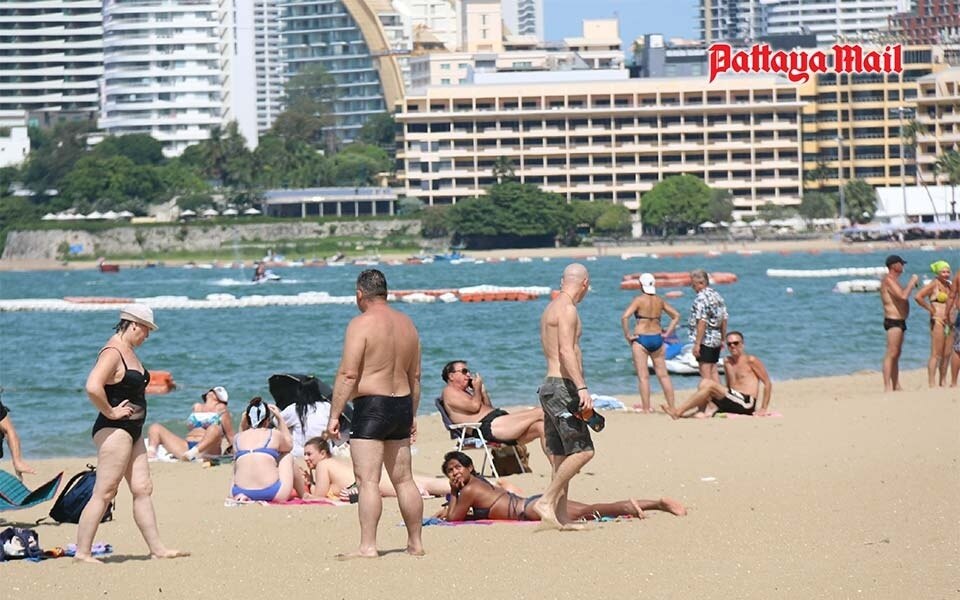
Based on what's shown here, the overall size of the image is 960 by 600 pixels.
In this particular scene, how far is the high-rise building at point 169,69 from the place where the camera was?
166000 millimetres

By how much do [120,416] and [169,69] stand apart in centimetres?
16239

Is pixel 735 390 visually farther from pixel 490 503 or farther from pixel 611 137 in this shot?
pixel 611 137

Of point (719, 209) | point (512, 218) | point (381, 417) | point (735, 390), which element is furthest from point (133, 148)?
point (381, 417)

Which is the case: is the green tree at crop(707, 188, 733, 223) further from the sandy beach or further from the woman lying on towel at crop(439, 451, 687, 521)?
the woman lying on towel at crop(439, 451, 687, 521)

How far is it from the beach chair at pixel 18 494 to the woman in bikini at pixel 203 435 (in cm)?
395

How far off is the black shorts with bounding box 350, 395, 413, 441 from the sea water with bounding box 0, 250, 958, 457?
10.3 metres

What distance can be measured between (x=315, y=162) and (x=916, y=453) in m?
130

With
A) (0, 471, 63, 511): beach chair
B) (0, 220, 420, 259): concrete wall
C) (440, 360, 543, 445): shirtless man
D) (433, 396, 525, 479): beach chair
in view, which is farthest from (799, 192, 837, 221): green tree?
(0, 471, 63, 511): beach chair

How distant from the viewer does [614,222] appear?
119938 mm

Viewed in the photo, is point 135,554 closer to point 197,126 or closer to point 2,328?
point 2,328

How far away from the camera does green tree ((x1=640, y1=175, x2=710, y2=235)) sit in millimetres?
121750

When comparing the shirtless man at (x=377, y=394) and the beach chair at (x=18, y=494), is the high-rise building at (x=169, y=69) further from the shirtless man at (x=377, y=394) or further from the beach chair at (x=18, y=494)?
the shirtless man at (x=377, y=394)

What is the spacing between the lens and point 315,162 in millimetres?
141500

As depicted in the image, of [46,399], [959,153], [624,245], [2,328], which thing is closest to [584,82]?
[624,245]
